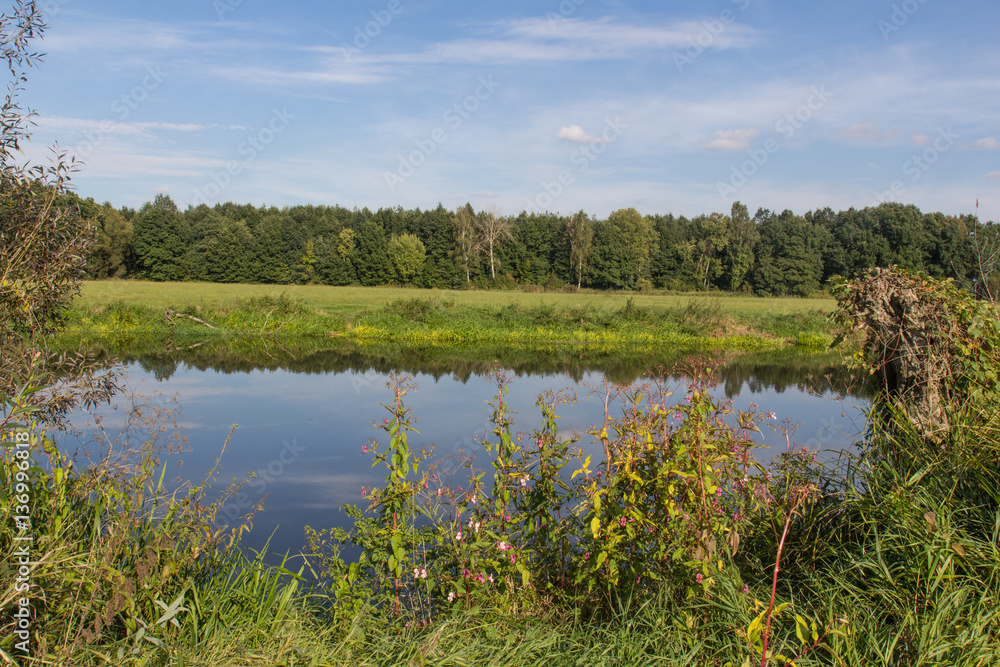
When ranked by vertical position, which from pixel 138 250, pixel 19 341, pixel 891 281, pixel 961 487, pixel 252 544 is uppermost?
pixel 138 250

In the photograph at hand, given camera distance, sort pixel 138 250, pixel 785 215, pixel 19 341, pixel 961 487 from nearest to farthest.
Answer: pixel 961 487, pixel 19 341, pixel 138 250, pixel 785 215

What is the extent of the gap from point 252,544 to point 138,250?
6160cm

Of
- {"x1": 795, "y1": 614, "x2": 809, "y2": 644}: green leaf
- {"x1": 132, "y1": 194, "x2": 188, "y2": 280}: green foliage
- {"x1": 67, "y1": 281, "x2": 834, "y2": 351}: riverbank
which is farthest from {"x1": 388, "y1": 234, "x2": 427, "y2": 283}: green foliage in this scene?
{"x1": 795, "y1": 614, "x2": 809, "y2": 644}: green leaf

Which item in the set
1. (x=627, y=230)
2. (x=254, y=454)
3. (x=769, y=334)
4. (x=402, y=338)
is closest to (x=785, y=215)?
(x=627, y=230)

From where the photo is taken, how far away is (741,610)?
3225 millimetres

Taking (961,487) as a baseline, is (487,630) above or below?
below

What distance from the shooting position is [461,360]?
67.5 feet

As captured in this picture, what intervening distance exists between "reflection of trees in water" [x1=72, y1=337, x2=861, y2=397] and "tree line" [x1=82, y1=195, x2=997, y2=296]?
37.0 m

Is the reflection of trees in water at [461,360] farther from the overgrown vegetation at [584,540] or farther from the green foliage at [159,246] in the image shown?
the green foliage at [159,246]

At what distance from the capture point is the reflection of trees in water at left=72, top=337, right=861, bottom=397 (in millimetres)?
17797

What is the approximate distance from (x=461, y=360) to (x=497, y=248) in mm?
50671

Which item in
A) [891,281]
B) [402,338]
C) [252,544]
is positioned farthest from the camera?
[402,338]

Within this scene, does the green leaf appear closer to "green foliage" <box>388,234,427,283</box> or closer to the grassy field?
the grassy field

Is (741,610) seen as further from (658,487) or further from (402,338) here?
(402,338)
